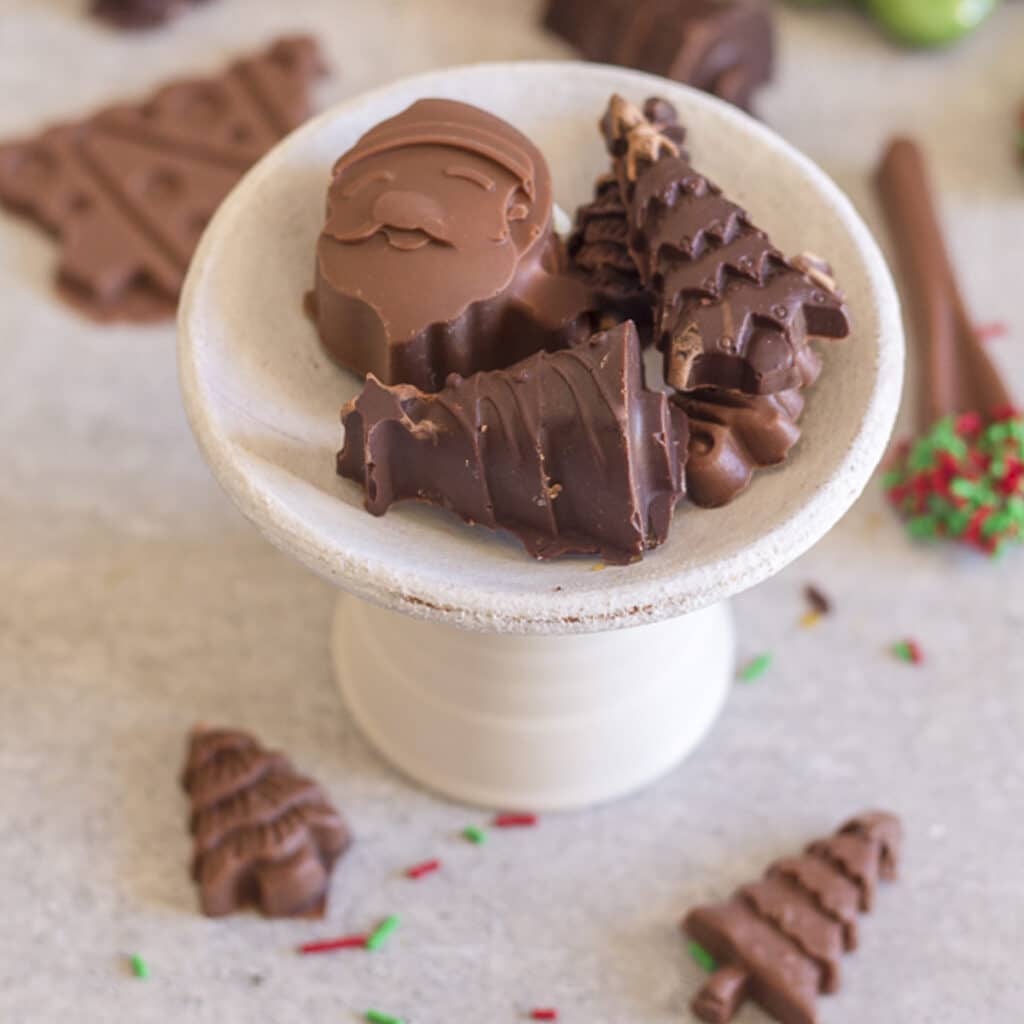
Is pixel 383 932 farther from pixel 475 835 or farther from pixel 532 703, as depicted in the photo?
pixel 532 703

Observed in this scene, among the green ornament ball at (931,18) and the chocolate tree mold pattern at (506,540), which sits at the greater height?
the green ornament ball at (931,18)

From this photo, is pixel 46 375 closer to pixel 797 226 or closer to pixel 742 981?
pixel 797 226

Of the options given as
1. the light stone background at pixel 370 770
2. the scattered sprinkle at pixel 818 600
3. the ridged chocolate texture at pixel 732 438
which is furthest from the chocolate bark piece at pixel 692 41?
the ridged chocolate texture at pixel 732 438

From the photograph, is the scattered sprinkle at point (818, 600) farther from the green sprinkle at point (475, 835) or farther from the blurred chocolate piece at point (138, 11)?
the blurred chocolate piece at point (138, 11)

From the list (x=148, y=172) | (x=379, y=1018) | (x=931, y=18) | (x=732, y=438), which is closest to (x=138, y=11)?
(x=148, y=172)

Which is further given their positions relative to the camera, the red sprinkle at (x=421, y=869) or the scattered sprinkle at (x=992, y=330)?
the scattered sprinkle at (x=992, y=330)

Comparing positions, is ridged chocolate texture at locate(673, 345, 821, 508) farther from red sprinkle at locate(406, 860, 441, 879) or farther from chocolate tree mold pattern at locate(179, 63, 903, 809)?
red sprinkle at locate(406, 860, 441, 879)
